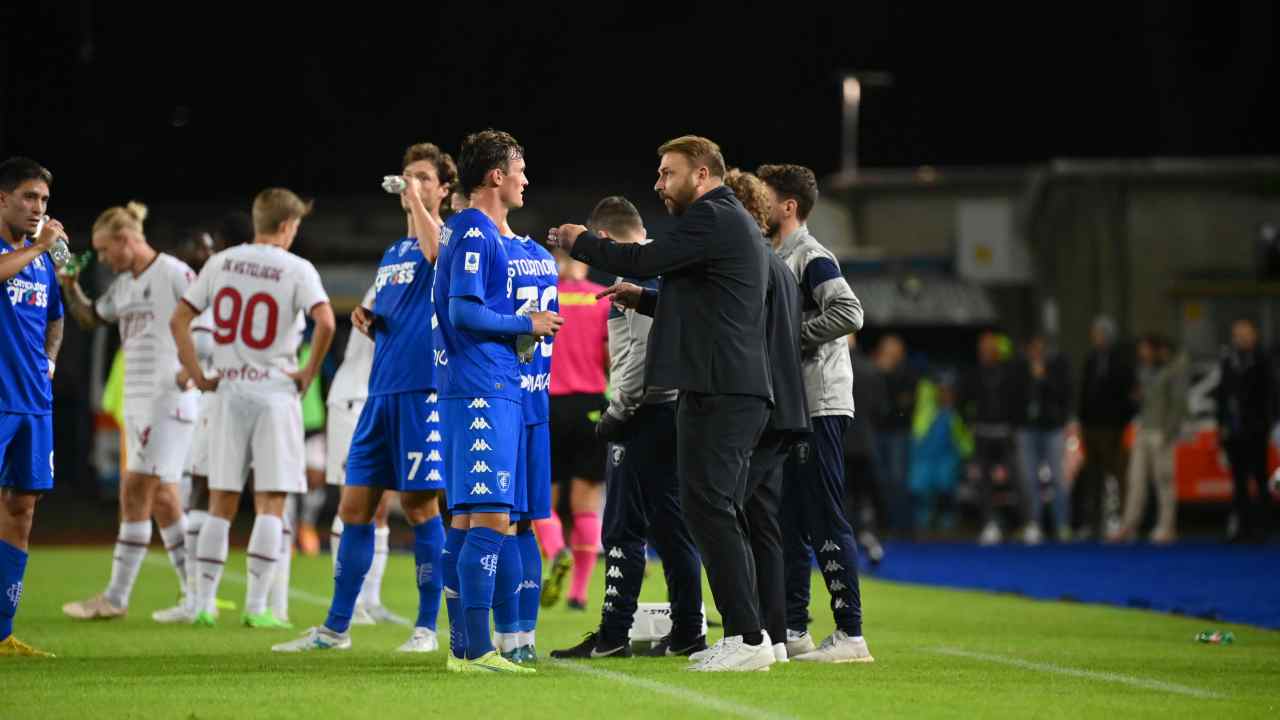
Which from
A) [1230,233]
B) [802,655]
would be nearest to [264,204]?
[802,655]

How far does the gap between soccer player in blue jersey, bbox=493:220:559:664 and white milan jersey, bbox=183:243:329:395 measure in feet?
8.44

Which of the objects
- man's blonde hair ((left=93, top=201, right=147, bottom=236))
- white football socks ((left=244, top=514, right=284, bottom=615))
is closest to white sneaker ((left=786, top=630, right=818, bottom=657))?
white football socks ((left=244, top=514, right=284, bottom=615))

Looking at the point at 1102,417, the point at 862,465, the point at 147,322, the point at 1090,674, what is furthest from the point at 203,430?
the point at 1102,417

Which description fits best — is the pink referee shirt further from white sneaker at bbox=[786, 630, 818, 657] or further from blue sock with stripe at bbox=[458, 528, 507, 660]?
blue sock with stripe at bbox=[458, 528, 507, 660]

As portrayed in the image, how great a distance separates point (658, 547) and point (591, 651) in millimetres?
605

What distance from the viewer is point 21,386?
28.6 feet

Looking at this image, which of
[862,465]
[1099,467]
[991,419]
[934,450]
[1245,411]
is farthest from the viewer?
[934,450]

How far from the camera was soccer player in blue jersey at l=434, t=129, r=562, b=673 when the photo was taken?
24.7 ft

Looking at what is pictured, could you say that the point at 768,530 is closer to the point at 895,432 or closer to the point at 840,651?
the point at 840,651

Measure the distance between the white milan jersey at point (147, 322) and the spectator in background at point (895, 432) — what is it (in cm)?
1130

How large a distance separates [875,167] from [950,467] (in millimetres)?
31923

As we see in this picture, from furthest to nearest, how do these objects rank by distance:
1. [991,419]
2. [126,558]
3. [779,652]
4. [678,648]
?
1. [991,419]
2. [126,558]
3. [678,648]
4. [779,652]

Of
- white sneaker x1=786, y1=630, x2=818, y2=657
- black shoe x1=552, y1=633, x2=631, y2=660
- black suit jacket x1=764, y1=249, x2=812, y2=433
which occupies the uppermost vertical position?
black suit jacket x1=764, y1=249, x2=812, y2=433

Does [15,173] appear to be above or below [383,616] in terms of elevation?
above
